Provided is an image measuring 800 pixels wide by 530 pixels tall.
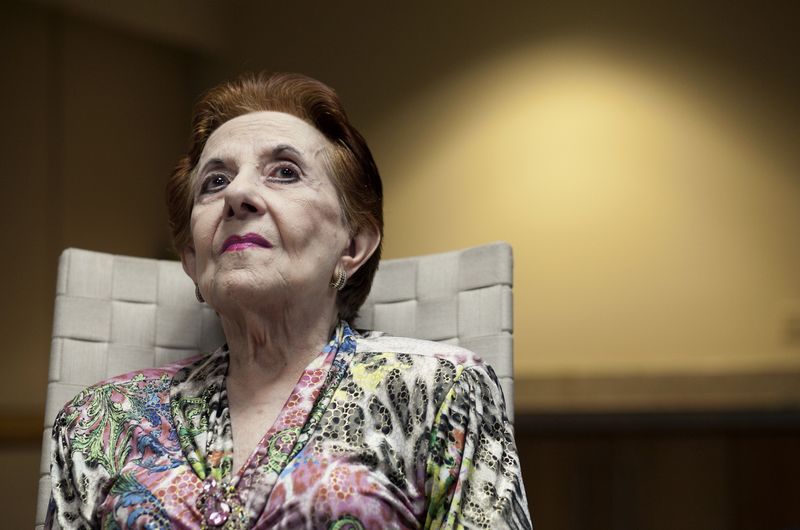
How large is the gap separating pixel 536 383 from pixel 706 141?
81cm

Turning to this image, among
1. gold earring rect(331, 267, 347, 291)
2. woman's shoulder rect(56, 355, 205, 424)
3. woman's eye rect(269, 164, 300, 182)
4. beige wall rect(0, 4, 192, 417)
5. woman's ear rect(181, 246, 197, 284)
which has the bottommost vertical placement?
woman's shoulder rect(56, 355, 205, 424)

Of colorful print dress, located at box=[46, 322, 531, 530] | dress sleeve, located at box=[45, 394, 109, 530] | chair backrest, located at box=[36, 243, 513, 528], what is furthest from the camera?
chair backrest, located at box=[36, 243, 513, 528]

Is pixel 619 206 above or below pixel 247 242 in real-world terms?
above

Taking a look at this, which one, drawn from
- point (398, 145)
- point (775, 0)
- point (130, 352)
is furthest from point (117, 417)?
point (775, 0)

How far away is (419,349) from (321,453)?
202 millimetres

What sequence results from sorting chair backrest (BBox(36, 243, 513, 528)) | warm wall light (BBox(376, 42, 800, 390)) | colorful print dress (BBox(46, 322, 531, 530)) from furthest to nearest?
warm wall light (BBox(376, 42, 800, 390)) → chair backrest (BBox(36, 243, 513, 528)) → colorful print dress (BBox(46, 322, 531, 530))

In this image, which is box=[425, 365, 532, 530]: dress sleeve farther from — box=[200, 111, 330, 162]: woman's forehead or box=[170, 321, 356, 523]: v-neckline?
box=[200, 111, 330, 162]: woman's forehead

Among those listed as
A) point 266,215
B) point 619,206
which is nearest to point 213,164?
point 266,215

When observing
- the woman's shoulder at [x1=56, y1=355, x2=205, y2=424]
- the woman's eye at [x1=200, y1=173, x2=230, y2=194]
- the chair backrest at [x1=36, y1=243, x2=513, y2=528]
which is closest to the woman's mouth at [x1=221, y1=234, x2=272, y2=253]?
the woman's eye at [x1=200, y1=173, x2=230, y2=194]

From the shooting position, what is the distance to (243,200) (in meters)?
1.28

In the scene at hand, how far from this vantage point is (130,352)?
164 centimetres

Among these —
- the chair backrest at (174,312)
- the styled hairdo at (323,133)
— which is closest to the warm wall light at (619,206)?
the chair backrest at (174,312)

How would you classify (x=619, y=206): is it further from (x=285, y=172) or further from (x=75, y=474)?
(x=75, y=474)

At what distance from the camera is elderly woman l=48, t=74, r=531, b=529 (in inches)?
46.8
